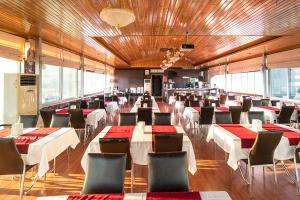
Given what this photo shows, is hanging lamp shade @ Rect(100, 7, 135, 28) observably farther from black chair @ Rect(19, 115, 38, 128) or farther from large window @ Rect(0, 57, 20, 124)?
large window @ Rect(0, 57, 20, 124)

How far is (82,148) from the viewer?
20.5ft

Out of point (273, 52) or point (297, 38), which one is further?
point (273, 52)

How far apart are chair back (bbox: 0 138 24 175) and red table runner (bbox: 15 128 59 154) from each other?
154 millimetres

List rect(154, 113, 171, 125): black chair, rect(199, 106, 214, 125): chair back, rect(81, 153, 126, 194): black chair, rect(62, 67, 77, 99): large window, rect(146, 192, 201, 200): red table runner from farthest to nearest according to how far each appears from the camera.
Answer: rect(62, 67, 77, 99): large window
rect(199, 106, 214, 125): chair back
rect(154, 113, 171, 125): black chair
rect(81, 153, 126, 194): black chair
rect(146, 192, 201, 200): red table runner

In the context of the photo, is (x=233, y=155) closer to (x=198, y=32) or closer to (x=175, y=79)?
(x=198, y=32)

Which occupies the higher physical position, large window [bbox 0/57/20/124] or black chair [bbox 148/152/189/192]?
large window [bbox 0/57/20/124]

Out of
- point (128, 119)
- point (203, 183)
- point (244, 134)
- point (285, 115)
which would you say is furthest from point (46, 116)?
point (285, 115)

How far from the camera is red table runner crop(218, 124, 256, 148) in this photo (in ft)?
11.7

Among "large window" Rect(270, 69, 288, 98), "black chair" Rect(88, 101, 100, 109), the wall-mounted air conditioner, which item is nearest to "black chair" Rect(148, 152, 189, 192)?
the wall-mounted air conditioner

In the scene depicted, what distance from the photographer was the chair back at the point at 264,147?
3314mm

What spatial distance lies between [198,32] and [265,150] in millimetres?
4762

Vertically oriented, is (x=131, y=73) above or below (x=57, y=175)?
above

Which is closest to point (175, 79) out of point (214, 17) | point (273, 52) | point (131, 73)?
point (131, 73)

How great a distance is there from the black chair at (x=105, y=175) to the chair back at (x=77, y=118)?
13.5 ft
